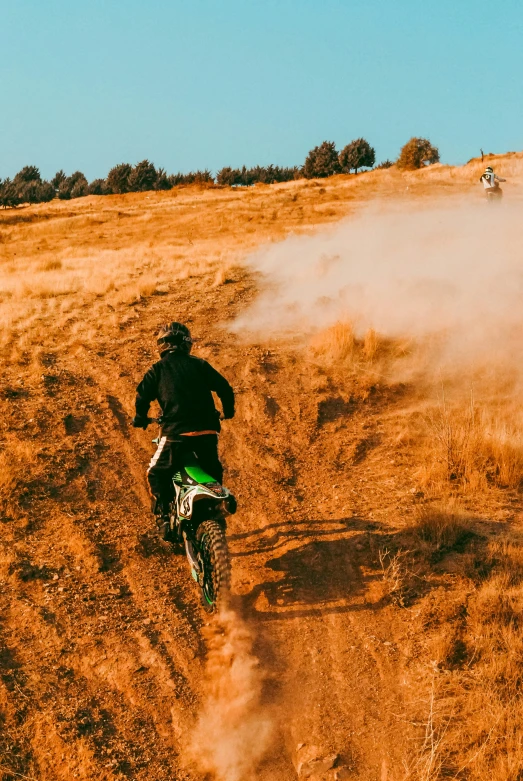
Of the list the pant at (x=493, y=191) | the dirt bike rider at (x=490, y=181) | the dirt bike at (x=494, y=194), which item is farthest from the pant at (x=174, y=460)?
the dirt bike at (x=494, y=194)

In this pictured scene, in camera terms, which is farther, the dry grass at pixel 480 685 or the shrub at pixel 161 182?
the shrub at pixel 161 182

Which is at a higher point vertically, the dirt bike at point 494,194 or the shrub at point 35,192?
the shrub at point 35,192

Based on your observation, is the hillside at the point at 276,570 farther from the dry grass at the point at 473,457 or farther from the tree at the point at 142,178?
the tree at the point at 142,178

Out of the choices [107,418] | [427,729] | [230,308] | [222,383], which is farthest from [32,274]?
[427,729]

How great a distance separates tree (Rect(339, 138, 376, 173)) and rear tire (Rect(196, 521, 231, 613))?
5075 centimetres

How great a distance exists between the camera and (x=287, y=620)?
556 cm

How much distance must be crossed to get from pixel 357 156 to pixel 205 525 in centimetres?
5138

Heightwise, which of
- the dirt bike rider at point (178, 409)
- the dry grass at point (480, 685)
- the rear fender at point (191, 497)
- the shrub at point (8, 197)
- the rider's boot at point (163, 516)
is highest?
the shrub at point (8, 197)

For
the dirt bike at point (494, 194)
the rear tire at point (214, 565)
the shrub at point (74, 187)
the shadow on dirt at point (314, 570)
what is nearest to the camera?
the rear tire at point (214, 565)

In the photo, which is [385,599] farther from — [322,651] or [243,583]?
[243,583]

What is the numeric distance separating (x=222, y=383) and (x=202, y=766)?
9.74 feet

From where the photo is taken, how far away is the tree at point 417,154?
51.0 meters

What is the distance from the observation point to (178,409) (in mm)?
5812

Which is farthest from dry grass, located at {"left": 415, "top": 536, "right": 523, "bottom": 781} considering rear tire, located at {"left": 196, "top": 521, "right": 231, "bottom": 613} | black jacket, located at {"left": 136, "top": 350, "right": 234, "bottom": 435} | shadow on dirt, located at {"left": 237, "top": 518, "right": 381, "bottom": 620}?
black jacket, located at {"left": 136, "top": 350, "right": 234, "bottom": 435}
